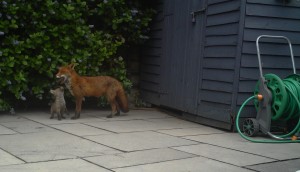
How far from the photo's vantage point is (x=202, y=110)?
597cm

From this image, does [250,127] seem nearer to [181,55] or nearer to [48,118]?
[181,55]

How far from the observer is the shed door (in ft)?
20.3

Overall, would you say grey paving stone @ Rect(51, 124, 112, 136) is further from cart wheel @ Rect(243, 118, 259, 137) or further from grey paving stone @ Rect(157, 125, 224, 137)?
cart wheel @ Rect(243, 118, 259, 137)

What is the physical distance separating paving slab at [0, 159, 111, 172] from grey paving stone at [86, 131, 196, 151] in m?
0.75

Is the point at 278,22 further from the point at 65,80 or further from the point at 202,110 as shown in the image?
the point at 65,80

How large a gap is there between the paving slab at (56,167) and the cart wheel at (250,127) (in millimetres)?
2279

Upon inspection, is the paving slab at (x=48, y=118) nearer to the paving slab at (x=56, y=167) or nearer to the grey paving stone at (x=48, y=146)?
the grey paving stone at (x=48, y=146)

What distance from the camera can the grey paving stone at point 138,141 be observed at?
4.34 meters

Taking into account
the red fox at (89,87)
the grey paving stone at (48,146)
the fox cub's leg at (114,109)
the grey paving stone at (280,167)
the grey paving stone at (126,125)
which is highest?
the red fox at (89,87)

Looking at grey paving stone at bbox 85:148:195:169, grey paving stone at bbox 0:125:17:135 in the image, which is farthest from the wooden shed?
grey paving stone at bbox 0:125:17:135

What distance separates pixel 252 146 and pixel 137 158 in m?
1.44

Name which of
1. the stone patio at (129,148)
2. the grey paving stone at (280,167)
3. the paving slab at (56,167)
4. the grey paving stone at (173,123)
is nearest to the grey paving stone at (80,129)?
the stone patio at (129,148)

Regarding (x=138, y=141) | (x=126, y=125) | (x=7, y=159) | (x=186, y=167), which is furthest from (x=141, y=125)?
(x=7, y=159)

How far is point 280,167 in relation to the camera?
3.60 m
